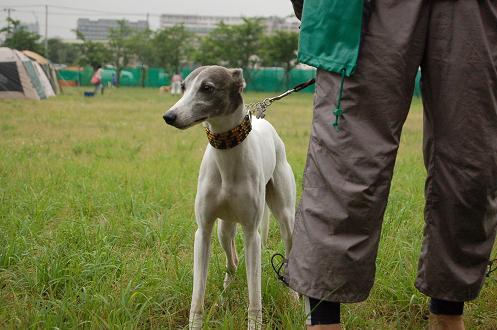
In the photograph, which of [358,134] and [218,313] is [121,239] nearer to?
[218,313]

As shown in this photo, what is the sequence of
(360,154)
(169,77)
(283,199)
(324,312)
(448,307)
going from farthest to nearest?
(169,77)
(283,199)
(448,307)
(324,312)
(360,154)

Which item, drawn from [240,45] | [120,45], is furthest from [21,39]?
[240,45]

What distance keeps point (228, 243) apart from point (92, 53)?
4767 cm

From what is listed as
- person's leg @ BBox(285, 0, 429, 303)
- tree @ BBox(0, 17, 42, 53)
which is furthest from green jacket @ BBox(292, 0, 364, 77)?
tree @ BBox(0, 17, 42, 53)

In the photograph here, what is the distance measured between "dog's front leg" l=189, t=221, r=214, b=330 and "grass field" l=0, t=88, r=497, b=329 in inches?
2.9

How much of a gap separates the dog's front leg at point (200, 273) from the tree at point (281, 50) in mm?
37131

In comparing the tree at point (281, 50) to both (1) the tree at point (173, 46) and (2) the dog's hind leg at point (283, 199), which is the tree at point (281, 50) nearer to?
(1) the tree at point (173, 46)

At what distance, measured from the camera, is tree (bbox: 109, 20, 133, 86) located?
4891 centimetres

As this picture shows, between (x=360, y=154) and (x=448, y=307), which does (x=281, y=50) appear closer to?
(x=448, y=307)

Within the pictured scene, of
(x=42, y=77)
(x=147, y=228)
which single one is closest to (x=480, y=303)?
(x=147, y=228)

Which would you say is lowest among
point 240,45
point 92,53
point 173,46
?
point 92,53

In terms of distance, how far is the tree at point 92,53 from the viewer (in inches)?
1860

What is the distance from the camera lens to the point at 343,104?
5.91 ft

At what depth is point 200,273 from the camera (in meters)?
2.44
